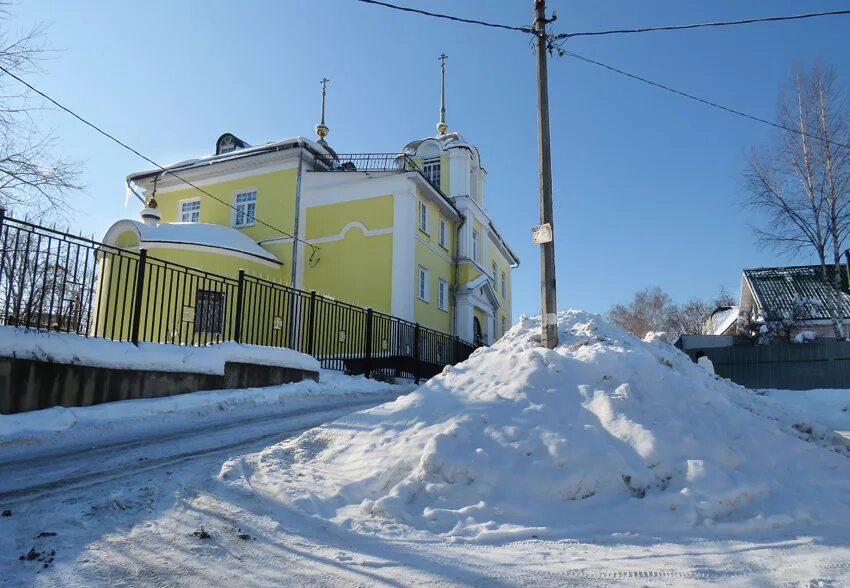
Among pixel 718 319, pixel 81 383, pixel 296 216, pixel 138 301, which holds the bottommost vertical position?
pixel 81 383

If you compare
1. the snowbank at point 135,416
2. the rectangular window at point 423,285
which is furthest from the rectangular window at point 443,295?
the snowbank at point 135,416

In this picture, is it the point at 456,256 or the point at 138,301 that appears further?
the point at 456,256

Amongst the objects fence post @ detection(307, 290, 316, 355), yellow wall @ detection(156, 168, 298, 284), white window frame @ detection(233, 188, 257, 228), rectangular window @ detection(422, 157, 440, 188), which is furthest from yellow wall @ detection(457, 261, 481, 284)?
fence post @ detection(307, 290, 316, 355)

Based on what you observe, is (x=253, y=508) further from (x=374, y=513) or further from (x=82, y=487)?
(x=82, y=487)

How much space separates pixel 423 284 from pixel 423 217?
2860mm

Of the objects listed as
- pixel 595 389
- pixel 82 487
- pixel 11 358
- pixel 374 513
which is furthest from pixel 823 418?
pixel 11 358

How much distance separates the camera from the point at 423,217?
2461cm

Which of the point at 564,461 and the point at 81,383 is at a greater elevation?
the point at 81,383

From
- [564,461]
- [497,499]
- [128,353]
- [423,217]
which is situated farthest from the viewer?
[423,217]

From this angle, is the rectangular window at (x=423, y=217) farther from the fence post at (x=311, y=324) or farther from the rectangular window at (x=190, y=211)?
the fence post at (x=311, y=324)

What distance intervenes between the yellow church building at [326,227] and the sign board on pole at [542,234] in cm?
1415

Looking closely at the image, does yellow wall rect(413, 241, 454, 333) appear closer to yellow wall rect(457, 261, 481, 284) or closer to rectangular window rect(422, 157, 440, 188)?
yellow wall rect(457, 261, 481, 284)

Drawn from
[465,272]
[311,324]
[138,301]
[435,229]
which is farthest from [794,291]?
[138,301]

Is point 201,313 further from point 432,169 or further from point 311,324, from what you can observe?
point 432,169
